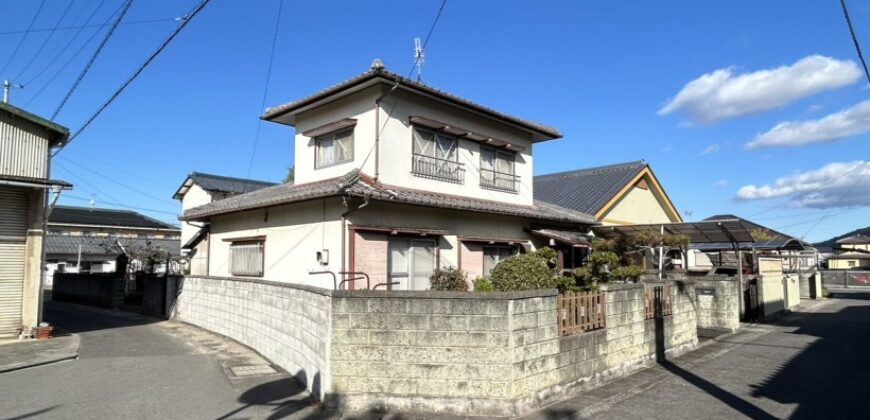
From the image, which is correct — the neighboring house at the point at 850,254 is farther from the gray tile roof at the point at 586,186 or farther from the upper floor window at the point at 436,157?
the upper floor window at the point at 436,157

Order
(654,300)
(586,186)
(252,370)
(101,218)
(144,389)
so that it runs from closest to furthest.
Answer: (144,389) → (252,370) → (654,300) → (586,186) → (101,218)

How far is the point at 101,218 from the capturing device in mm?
46531

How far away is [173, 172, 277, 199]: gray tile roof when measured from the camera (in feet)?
85.5

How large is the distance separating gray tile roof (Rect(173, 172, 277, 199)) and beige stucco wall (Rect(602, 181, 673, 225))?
17.9 m

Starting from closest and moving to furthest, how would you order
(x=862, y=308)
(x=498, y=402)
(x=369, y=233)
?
1. (x=498, y=402)
2. (x=369, y=233)
3. (x=862, y=308)

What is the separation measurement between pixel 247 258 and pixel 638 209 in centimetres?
1628

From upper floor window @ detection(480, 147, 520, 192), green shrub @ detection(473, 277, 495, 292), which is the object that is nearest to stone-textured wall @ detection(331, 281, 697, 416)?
A: green shrub @ detection(473, 277, 495, 292)

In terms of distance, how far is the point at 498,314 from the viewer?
20.9 feet

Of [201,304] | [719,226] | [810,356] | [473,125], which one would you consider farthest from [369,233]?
[719,226]

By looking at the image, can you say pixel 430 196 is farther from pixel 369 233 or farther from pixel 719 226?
pixel 719 226

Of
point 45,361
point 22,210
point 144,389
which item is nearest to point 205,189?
point 22,210

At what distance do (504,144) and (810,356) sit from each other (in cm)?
832

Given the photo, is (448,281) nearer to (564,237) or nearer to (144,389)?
(564,237)

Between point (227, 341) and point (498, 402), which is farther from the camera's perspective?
point (227, 341)
